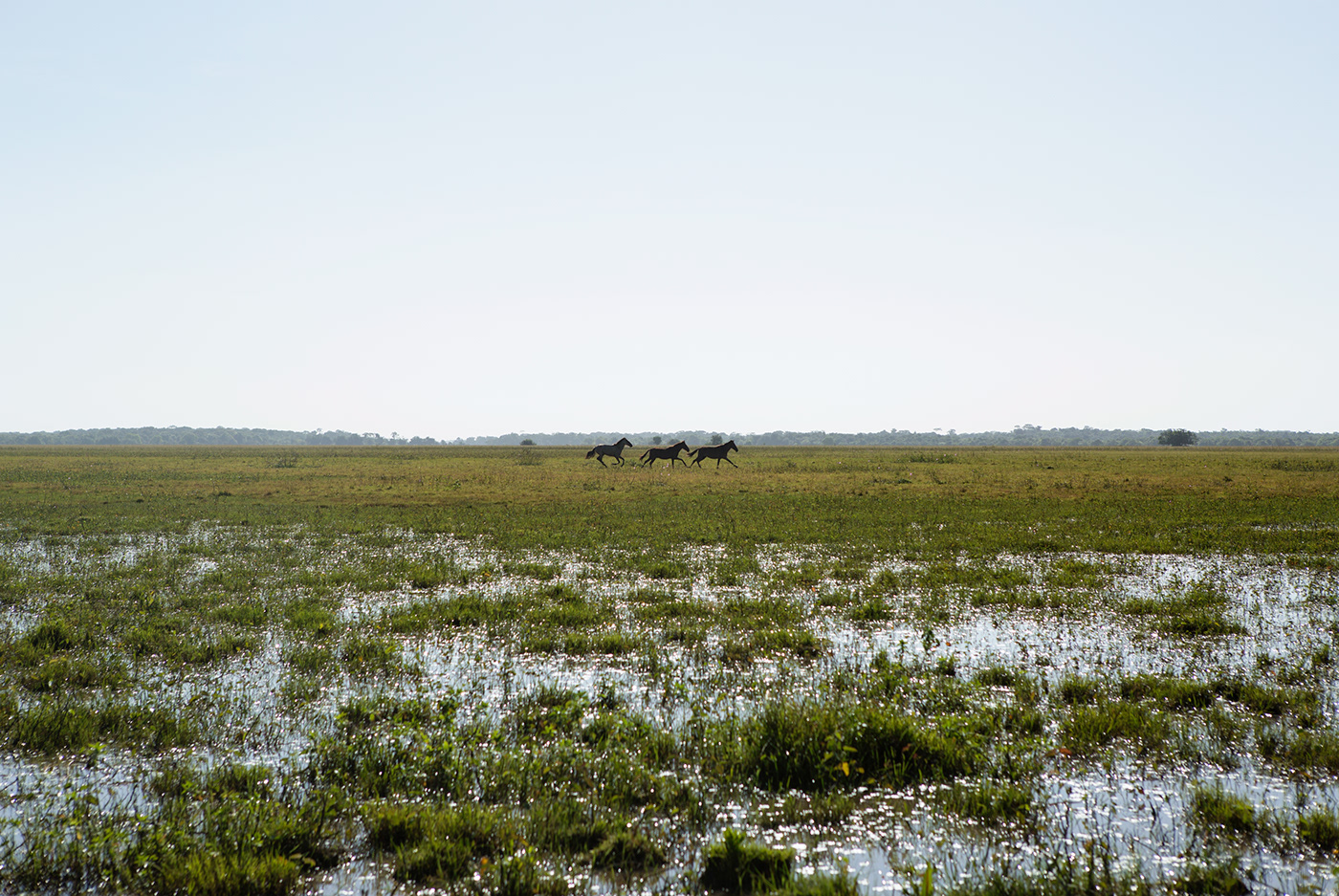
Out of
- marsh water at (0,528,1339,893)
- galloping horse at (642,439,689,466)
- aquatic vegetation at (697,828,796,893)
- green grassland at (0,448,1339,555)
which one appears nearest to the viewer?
aquatic vegetation at (697,828,796,893)

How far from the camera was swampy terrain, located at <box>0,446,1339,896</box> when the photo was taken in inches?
203

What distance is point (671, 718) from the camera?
7898 mm

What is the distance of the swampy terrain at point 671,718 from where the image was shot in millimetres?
5160

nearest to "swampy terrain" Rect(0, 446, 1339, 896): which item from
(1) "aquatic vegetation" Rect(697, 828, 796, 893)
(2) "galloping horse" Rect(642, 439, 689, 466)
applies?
(1) "aquatic vegetation" Rect(697, 828, 796, 893)

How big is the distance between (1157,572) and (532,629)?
12.8m

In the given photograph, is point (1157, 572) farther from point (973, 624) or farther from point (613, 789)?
point (613, 789)

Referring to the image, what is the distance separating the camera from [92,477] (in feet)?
144

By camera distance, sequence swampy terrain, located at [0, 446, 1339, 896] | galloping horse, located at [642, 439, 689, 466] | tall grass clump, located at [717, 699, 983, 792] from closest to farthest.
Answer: swampy terrain, located at [0, 446, 1339, 896] → tall grass clump, located at [717, 699, 983, 792] → galloping horse, located at [642, 439, 689, 466]

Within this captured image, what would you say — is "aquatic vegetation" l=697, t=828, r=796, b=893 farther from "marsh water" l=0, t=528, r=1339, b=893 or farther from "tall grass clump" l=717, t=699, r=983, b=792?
"tall grass clump" l=717, t=699, r=983, b=792

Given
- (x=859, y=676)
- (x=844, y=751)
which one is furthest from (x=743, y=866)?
(x=859, y=676)

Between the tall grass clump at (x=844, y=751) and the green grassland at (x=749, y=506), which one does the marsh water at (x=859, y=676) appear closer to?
the tall grass clump at (x=844, y=751)

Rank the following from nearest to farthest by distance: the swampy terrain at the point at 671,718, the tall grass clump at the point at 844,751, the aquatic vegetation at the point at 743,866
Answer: the aquatic vegetation at the point at 743,866
the swampy terrain at the point at 671,718
the tall grass clump at the point at 844,751

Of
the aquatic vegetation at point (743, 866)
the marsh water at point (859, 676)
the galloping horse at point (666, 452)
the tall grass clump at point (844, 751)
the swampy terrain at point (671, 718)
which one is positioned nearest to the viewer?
the aquatic vegetation at point (743, 866)

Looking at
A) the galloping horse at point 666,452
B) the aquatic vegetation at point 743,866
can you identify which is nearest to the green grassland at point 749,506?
the galloping horse at point 666,452
